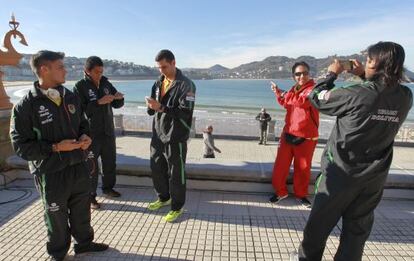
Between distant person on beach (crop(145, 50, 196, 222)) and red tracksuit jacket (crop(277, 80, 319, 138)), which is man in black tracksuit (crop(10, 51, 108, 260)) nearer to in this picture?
distant person on beach (crop(145, 50, 196, 222))

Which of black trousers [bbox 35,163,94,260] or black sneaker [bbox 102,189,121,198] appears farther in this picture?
black sneaker [bbox 102,189,121,198]

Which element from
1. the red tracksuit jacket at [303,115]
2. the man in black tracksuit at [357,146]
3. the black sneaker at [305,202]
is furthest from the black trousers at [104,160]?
the man in black tracksuit at [357,146]

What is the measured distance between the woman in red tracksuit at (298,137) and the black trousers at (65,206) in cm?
239

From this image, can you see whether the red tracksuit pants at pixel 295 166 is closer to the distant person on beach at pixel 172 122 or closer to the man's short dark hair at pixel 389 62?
the distant person on beach at pixel 172 122

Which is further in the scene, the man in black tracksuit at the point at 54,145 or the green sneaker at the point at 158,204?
the green sneaker at the point at 158,204

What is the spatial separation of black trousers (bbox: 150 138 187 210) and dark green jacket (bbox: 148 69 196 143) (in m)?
0.11

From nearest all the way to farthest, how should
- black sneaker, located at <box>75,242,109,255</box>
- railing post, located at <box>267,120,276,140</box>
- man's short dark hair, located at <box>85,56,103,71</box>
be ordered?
black sneaker, located at <box>75,242,109,255</box>, man's short dark hair, located at <box>85,56,103,71</box>, railing post, located at <box>267,120,276,140</box>

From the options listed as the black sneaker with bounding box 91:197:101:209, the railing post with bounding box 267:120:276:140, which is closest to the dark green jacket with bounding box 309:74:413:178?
the black sneaker with bounding box 91:197:101:209

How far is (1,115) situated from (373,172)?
5.18 m

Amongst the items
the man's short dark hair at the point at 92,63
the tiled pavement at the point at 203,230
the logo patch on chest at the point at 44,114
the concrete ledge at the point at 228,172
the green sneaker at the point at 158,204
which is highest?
the man's short dark hair at the point at 92,63

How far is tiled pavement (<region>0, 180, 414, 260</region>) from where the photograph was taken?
3.19 m

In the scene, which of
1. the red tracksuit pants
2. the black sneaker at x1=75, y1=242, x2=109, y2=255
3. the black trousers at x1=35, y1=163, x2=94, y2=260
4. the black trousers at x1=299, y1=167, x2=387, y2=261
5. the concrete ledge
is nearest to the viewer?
the black trousers at x1=299, y1=167, x2=387, y2=261

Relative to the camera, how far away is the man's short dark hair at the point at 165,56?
375cm

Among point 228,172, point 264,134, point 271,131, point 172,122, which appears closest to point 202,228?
point 228,172
